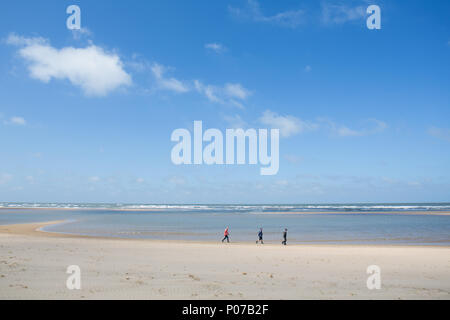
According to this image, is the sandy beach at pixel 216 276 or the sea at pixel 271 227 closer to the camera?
the sandy beach at pixel 216 276

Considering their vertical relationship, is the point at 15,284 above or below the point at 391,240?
→ above

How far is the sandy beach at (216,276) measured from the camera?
33.1 ft

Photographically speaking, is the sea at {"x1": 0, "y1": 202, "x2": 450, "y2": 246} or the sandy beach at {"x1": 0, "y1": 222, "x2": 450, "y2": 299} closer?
the sandy beach at {"x1": 0, "y1": 222, "x2": 450, "y2": 299}

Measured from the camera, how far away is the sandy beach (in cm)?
1010

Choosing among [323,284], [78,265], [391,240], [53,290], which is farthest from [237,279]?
[391,240]

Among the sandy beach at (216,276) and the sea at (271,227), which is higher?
the sandy beach at (216,276)

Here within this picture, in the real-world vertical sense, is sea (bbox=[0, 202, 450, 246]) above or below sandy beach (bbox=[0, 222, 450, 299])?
below

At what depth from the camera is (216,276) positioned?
41.7ft

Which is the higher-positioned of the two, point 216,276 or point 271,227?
point 216,276

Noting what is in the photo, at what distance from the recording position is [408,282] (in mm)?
11945

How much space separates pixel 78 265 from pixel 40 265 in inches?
61.4

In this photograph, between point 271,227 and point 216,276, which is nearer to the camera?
point 216,276
